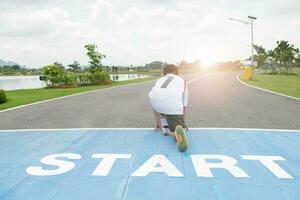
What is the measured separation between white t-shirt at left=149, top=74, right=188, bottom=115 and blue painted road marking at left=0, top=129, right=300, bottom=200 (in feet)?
2.46

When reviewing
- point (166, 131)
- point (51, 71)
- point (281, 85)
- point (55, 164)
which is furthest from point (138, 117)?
point (51, 71)

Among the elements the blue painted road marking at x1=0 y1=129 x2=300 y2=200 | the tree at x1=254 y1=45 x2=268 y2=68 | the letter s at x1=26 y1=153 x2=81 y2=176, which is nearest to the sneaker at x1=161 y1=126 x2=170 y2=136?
the blue painted road marking at x1=0 y1=129 x2=300 y2=200

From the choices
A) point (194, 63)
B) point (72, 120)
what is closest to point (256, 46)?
point (194, 63)

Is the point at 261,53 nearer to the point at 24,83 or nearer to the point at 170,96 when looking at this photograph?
the point at 24,83

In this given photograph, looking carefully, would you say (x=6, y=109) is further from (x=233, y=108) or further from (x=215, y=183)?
(x=215, y=183)

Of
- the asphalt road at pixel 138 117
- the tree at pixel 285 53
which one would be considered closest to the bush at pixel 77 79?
the asphalt road at pixel 138 117

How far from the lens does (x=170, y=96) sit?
5.47 m

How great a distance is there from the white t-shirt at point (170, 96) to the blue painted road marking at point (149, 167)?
75 cm

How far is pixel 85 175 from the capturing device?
4.07 metres

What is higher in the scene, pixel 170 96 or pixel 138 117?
pixel 170 96

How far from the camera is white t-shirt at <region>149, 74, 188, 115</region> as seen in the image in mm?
5441

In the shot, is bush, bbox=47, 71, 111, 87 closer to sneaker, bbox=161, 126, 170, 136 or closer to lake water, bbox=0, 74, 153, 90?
lake water, bbox=0, 74, 153, 90

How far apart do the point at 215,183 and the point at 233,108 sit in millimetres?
6956

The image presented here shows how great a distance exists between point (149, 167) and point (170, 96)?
1.70 m
